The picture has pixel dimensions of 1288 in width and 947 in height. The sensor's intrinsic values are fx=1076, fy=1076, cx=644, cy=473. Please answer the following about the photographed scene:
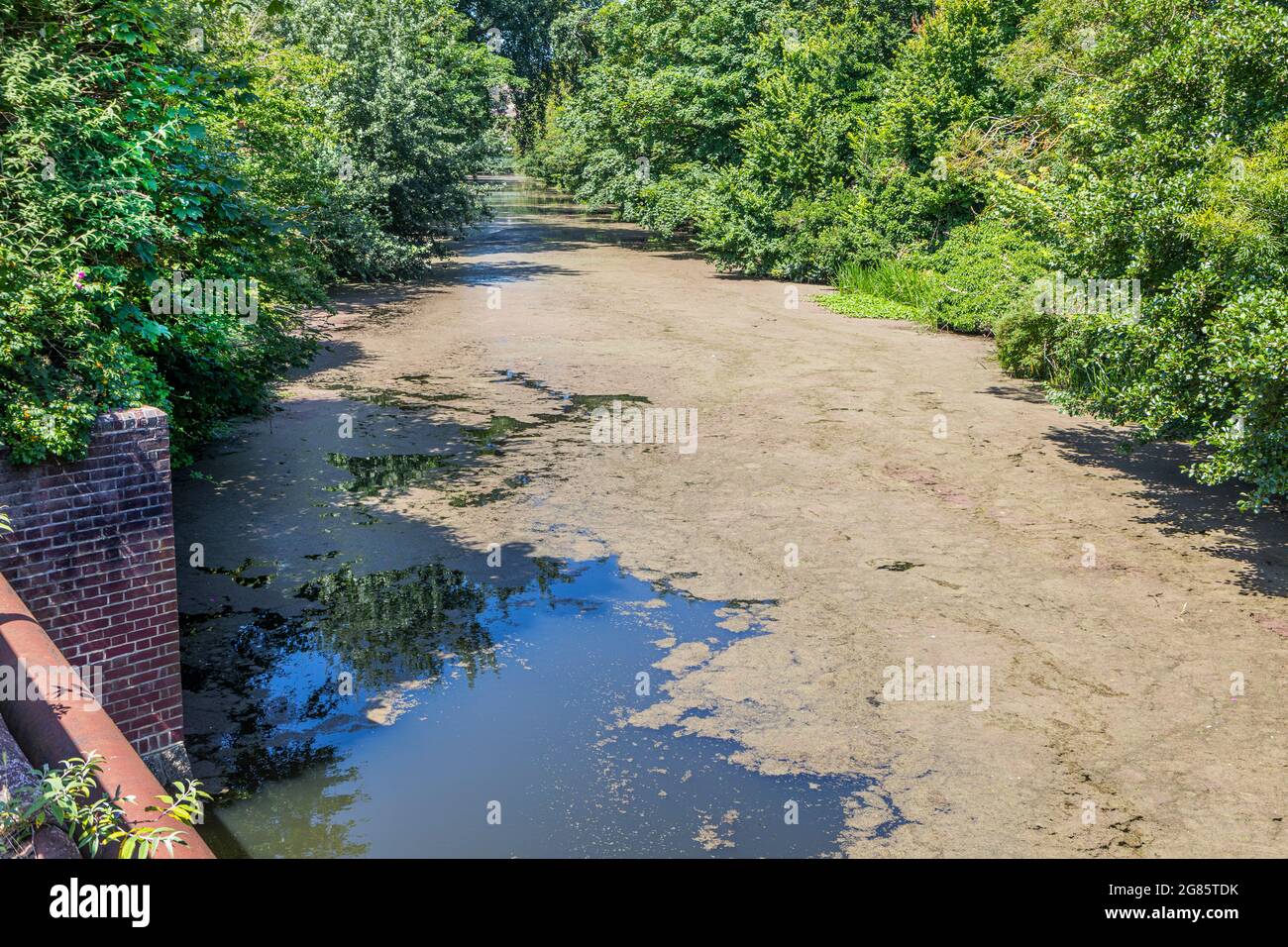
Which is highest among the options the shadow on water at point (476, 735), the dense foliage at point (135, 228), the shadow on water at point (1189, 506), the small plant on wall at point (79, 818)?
the dense foliage at point (135, 228)

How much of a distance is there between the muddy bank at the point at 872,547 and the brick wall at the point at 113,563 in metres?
2.43

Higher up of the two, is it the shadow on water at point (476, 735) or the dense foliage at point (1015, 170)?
the dense foliage at point (1015, 170)

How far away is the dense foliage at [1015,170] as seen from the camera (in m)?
9.66

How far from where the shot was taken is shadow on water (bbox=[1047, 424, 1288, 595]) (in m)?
10.0

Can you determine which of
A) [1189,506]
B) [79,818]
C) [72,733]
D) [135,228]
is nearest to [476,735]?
[72,733]

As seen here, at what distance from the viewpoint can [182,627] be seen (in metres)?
8.29

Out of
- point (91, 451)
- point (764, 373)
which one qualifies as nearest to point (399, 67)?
point (764, 373)

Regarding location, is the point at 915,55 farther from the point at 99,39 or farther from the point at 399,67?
the point at 99,39

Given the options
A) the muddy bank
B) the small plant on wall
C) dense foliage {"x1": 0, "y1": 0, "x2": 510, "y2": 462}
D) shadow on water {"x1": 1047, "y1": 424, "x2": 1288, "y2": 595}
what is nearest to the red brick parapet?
the small plant on wall

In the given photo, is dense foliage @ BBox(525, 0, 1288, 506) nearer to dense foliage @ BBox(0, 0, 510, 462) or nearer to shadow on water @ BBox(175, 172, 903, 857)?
shadow on water @ BBox(175, 172, 903, 857)

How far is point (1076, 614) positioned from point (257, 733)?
6412 mm

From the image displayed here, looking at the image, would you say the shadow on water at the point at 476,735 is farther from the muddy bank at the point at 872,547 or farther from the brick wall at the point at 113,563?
the brick wall at the point at 113,563

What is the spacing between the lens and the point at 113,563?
243 inches

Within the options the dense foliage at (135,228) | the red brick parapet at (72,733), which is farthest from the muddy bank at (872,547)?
the red brick parapet at (72,733)
